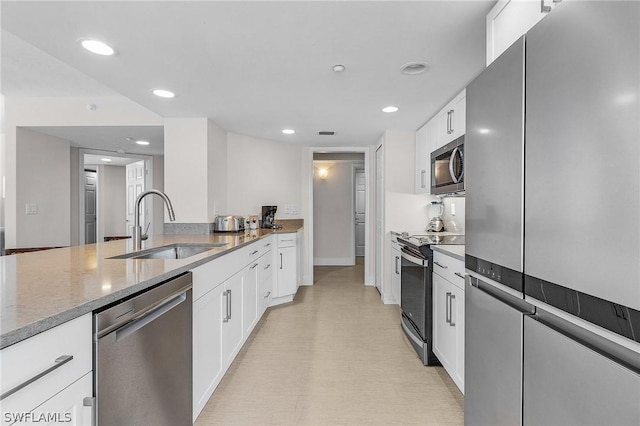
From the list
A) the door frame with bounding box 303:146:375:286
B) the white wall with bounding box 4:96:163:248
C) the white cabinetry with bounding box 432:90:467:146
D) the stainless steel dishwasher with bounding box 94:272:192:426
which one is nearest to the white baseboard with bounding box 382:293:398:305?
the door frame with bounding box 303:146:375:286

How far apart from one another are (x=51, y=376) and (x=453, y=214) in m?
3.43

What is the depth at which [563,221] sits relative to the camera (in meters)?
0.84

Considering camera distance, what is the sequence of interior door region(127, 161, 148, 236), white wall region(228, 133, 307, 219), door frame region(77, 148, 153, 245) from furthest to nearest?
interior door region(127, 161, 148, 236) → door frame region(77, 148, 153, 245) → white wall region(228, 133, 307, 219)

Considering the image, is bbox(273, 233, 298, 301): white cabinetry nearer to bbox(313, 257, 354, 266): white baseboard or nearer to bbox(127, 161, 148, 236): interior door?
bbox(313, 257, 354, 266): white baseboard

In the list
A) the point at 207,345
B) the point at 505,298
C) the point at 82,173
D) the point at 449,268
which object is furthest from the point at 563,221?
the point at 82,173

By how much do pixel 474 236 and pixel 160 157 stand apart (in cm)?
528

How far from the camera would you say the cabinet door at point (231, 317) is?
2.03m

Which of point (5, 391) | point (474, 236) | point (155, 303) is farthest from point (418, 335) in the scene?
point (5, 391)

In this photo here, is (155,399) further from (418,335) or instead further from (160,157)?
(160,157)

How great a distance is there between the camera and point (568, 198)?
83 centimetres

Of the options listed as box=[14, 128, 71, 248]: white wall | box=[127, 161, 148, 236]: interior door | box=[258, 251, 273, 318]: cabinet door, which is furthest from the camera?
box=[127, 161, 148, 236]: interior door

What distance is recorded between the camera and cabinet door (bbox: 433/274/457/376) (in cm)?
196

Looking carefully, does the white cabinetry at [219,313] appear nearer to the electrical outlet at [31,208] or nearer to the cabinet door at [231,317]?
the cabinet door at [231,317]

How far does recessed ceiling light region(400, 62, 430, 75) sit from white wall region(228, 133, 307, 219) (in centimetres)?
260
